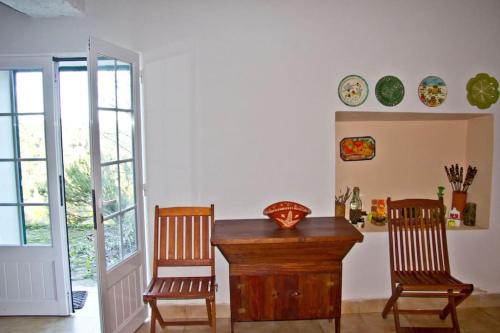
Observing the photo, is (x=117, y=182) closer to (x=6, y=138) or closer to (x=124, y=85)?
(x=124, y=85)

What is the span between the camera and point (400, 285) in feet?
8.45

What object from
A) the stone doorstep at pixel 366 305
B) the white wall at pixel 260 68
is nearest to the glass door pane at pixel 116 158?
the white wall at pixel 260 68

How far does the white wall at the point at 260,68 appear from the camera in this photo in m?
2.84

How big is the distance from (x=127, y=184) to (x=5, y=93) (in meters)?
1.33

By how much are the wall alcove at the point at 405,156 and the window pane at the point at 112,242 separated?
2.01 meters

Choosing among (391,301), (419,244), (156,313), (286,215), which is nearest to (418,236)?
(419,244)

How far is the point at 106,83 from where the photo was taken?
8.13 feet

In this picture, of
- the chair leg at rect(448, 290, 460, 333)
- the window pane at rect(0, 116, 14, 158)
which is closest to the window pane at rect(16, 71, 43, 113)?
the window pane at rect(0, 116, 14, 158)

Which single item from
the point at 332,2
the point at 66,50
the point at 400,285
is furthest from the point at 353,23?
the point at 66,50

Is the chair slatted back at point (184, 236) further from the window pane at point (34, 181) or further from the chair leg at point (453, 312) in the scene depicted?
the chair leg at point (453, 312)

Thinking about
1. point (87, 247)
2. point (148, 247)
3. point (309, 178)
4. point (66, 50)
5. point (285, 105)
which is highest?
point (66, 50)

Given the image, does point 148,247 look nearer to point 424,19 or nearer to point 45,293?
point 45,293

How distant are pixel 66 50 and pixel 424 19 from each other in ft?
9.46

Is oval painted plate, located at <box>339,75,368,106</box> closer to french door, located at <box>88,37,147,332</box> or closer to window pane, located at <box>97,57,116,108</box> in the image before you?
french door, located at <box>88,37,147,332</box>
